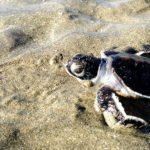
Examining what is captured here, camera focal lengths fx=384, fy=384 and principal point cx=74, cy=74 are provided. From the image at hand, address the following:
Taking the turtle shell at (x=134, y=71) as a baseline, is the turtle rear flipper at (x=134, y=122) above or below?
below

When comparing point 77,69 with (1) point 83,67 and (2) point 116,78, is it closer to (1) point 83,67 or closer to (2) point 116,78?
(1) point 83,67

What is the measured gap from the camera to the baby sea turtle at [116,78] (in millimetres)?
2385

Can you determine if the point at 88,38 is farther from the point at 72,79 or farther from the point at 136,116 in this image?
the point at 136,116

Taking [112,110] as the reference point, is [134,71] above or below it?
above

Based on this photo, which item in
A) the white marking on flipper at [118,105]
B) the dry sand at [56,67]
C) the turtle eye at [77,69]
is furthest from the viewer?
the turtle eye at [77,69]

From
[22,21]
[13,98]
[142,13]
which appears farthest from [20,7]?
[13,98]

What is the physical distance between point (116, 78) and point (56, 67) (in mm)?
604

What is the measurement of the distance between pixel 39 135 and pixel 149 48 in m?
1.28

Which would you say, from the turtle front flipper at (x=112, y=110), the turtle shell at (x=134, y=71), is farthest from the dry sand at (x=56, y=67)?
the turtle shell at (x=134, y=71)

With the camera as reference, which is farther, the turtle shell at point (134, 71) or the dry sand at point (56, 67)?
the turtle shell at point (134, 71)

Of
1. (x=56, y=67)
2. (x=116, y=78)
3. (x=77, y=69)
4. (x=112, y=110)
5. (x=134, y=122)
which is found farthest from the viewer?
(x=56, y=67)

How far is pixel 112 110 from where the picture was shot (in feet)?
7.84

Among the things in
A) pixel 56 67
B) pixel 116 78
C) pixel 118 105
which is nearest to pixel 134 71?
pixel 116 78

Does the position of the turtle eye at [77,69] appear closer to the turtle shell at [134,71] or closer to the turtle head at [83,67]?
the turtle head at [83,67]
